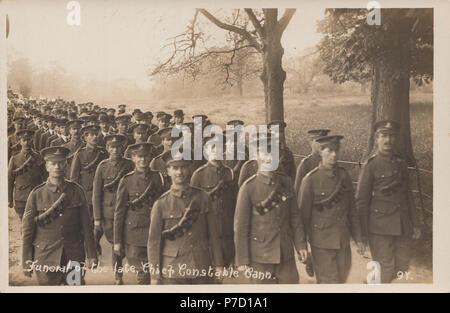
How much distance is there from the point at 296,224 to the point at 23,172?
2.99 metres

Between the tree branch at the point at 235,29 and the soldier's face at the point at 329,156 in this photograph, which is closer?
the soldier's face at the point at 329,156

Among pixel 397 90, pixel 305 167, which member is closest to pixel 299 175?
pixel 305 167

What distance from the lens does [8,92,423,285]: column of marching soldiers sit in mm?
4523

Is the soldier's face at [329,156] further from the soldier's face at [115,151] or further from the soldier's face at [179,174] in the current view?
the soldier's face at [115,151]

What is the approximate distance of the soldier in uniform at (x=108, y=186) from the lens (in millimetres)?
4809

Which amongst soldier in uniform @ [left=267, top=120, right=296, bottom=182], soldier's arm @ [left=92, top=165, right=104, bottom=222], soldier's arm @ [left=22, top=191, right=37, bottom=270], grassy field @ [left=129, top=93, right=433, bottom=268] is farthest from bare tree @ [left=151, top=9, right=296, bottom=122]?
soldier's arm @ [left=22, top=191, right=37, bottom=270]

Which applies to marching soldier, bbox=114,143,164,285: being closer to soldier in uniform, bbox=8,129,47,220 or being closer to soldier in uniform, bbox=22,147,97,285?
soldier in uniform, bbox=22,147,97,285

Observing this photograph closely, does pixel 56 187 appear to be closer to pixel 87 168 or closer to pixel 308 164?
pixel 87 168

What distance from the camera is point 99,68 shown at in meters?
4.97

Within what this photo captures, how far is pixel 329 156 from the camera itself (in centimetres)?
470

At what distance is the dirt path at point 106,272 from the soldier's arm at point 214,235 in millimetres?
582

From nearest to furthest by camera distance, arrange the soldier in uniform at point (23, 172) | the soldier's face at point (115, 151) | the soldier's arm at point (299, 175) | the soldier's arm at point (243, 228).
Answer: the soldier's arm at point (243, 228) → the soldier's arm at point (299, 175) → the soldier's face at point (115, 151) → the soldier in uniform at point (23, 172)

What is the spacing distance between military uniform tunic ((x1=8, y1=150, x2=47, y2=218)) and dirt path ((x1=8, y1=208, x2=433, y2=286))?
22cm

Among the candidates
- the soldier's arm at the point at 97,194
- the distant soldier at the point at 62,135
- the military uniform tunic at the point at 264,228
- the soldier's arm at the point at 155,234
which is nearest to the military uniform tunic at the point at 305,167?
the military uniform tunic at the point at 264,228
